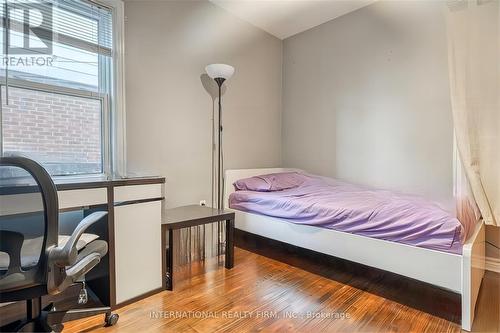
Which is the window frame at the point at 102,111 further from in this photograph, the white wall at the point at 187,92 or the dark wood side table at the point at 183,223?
the dark wood side table at the point at 183,223

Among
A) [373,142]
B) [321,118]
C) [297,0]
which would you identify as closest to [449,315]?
[373,142]

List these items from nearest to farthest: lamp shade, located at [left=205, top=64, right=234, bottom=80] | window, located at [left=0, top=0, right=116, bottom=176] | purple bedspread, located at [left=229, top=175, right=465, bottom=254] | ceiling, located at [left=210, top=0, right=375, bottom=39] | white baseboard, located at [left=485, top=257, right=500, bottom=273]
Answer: purple bedspread, located at [left=229, top=175, right=465, bottom=254] < window, located at [left=0, top=0, right=116, bottom=176] < white baseboard, located at [left=485, top=257, right=500, bottom=273] < lamp shade, located at [left=205, top=64, right=234, bottom=80] < ceiling, located at [left=210, top=0, right=375, bottom=39]

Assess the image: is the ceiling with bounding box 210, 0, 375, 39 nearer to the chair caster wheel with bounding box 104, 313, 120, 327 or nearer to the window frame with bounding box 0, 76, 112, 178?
the window frame with bounding box 0, 76, 112, 178

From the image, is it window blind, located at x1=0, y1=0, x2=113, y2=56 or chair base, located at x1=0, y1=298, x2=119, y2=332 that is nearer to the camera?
chair base, located at x1=0, y1=298, x2=119, y2=332

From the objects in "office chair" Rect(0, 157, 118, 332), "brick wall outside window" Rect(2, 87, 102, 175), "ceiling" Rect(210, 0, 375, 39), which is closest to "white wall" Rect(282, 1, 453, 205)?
"ceiling" Rect(210, 0, 375, 39)

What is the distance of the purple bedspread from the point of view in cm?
169

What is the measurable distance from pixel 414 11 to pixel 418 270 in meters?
2.63

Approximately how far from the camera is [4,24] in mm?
1771

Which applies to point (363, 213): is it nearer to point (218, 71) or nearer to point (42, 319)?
point (218, 71)

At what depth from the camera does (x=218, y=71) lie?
271 centimetres

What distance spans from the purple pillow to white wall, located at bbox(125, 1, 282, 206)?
0.30 metres

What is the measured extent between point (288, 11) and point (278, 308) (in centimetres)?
313

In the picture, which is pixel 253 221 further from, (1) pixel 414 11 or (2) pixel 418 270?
(1) pixel 414 11

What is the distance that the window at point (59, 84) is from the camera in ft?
5.95
